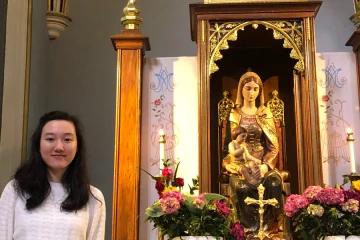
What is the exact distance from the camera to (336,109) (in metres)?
3.00

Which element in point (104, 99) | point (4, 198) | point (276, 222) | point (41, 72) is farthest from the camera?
point (104, 99)

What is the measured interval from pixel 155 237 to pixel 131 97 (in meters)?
0.84

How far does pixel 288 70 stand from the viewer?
331 centimetres

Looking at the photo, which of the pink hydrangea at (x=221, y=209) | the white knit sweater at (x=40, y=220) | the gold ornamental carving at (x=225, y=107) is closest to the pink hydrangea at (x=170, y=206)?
the pink hydrangea at (x=221, y=209)

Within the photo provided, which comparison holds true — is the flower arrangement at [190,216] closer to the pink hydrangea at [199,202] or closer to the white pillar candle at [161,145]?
the pink hydrangea at [199,202]

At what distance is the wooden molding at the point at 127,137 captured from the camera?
273cm

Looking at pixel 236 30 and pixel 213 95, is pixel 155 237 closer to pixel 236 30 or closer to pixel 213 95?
pixel 213 95

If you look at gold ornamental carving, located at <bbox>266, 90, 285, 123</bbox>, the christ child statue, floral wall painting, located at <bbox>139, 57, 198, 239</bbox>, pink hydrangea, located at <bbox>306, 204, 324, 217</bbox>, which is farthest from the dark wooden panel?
pink hydrangea, located at <bbox>306, 204, 324, 217</bbox>

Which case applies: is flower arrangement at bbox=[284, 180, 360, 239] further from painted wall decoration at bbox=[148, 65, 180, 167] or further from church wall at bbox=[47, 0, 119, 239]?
church wall at bbox=[47, 0, 119, 239]

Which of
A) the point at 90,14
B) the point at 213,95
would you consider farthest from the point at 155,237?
the point at 90,14

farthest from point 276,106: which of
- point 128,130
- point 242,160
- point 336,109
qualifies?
point 128,130

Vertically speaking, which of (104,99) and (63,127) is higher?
Result: (104,99)

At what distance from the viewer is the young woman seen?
162cm

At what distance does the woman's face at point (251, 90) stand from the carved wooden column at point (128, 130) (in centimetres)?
69
